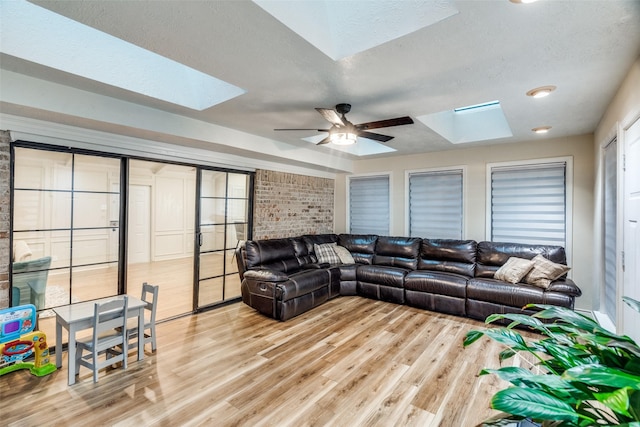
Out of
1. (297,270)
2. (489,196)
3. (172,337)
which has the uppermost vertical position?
(489,196)

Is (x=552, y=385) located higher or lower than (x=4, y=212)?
lower

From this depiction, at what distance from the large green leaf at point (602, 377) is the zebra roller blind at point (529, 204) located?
4316 mm

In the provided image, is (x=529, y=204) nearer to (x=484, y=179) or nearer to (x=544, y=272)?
(x=484, y=179)

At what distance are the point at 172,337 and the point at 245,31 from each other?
310cm

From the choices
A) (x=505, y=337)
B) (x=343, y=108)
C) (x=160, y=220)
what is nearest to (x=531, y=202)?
(x=343, y=108)

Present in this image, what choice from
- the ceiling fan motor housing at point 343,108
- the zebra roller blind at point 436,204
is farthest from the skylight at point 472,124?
the ceiling fan motor housing at point 343,108

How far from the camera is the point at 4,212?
265cm

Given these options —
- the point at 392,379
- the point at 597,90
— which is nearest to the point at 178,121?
the point at 392,379

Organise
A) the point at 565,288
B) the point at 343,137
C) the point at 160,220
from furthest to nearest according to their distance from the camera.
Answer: the point at 160,220 < the point at 565,288 < the point at 343,137

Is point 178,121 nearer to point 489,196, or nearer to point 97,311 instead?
point 97,311

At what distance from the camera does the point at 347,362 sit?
9.07 ft

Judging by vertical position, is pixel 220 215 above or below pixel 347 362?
above

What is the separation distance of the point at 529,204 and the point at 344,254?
2952mm

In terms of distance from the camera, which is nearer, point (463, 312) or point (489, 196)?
point (463, 312)
